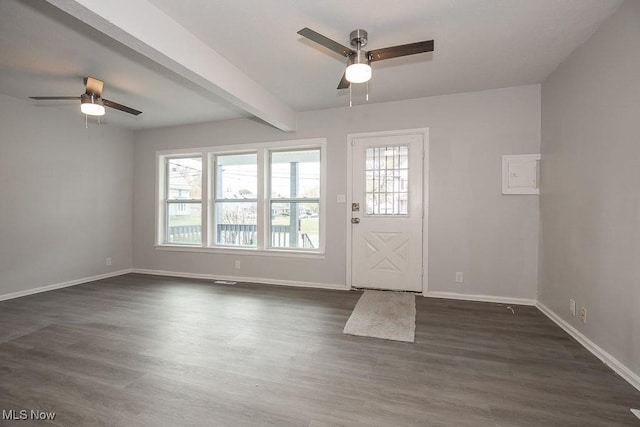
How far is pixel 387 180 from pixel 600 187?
226cm

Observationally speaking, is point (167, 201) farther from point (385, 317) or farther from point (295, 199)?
point (385, 317)

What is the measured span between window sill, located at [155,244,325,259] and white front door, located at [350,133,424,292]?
28.0 inches

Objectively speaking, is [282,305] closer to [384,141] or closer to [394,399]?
[394,399]

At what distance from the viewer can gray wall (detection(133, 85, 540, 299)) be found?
3.60 m

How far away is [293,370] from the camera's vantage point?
2146 mm

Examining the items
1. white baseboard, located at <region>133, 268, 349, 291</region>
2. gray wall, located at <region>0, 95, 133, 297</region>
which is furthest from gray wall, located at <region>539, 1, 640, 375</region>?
gray wall, located at <region>0, 95, 133, 297</region>

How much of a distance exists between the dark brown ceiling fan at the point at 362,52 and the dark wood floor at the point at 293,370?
233cm

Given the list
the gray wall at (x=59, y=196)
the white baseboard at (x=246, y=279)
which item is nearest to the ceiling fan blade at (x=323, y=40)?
the white baseboard at (x=246, y=279)

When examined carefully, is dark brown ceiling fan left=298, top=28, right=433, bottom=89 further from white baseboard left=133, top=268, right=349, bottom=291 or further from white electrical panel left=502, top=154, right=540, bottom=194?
white baseboard left=133, top=268, right=349, bottom=291

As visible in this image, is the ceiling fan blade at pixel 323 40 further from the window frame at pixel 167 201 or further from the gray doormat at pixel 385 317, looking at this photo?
the window frame at pixel 167 201

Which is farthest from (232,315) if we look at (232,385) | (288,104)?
(288,104)

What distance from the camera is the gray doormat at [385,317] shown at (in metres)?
2.77

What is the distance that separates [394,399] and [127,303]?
3462mm

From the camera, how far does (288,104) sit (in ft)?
13.9
